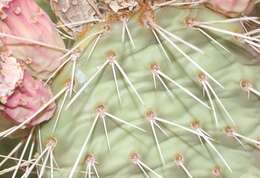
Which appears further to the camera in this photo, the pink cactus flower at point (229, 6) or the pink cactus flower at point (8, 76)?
the pink cactus flower at point (229, 6)

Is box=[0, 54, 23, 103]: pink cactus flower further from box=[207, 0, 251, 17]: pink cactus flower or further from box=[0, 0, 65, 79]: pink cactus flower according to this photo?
box=[207, 0, 251, 17]: pink cactus flower

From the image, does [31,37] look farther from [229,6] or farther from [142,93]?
[229,6]

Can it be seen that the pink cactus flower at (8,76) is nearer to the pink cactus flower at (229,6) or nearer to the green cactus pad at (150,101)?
the green cactus pad at (150,101)

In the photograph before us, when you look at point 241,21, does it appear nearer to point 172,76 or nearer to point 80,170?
point 172,76

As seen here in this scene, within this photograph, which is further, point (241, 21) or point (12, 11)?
point (241, 21)

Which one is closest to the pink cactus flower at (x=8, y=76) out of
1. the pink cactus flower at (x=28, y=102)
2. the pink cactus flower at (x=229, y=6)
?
the pink cactus flower at (x=28, y=102)

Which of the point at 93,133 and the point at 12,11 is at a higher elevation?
the point at 12,11

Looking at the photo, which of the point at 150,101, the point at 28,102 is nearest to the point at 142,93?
the point at 150,101

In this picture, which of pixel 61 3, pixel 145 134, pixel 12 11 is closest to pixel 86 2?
pixel 61 3
